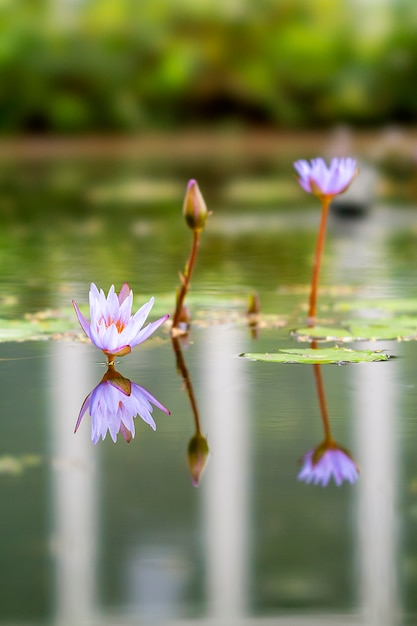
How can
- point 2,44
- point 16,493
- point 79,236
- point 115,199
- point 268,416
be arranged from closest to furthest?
point 16,493, point 268,416, point 79,236, point 115,199, point 2,44

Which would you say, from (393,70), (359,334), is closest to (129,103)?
(393,70)

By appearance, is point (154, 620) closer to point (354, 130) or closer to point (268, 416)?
point (268, 416)

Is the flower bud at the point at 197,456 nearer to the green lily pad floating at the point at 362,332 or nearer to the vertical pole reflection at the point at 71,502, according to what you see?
the vertical pole reflection at the point at 71,502

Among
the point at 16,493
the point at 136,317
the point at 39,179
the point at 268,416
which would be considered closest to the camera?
the point at 16,493

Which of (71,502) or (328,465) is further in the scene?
(328,465)

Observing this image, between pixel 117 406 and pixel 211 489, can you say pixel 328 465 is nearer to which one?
pixel 211 489

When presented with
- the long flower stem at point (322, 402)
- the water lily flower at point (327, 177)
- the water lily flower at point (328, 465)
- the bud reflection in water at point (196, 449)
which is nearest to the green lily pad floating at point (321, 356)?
the long flower stem at point (322, 402)

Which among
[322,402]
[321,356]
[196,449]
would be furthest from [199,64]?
[196,449]
